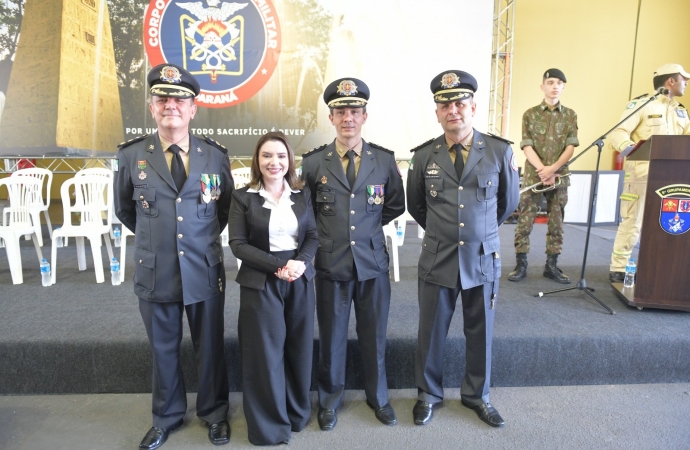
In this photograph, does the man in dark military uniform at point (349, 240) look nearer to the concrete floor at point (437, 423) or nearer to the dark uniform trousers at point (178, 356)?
the concrete floor at point (437, 423)

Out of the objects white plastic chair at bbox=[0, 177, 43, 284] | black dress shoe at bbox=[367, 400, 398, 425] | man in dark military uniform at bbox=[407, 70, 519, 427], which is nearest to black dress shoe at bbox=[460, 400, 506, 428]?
man in dark military uniform at bbox=[407, 70, 519, 427]

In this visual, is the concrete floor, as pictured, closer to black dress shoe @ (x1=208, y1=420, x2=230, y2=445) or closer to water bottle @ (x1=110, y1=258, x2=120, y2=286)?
black dress shoe @ (x1=208, y1=420, x2=230, y2=445)

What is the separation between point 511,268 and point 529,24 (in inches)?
218

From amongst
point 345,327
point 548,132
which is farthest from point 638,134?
point 345,327

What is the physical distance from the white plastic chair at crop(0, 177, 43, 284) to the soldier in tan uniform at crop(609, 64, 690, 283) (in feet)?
15.9

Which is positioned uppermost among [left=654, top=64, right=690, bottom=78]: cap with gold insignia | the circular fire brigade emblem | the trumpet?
the circular fire brigade emblem

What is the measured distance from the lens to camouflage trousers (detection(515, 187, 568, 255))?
11.4ft

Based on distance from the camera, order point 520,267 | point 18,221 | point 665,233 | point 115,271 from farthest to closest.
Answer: point 18,221 → point 520,267 → point 115,271 → point 665,233

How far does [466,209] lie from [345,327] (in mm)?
809

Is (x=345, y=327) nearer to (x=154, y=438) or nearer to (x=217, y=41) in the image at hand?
(x=154, y=438)

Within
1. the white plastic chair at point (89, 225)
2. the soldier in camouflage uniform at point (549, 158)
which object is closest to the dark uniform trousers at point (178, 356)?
the white plastic chair at point (89, 225)

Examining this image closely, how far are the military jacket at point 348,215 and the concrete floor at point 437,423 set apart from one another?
2.49 feet

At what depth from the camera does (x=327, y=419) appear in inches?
79.3

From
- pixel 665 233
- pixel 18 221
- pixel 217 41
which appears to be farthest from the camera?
pixel 217 41
